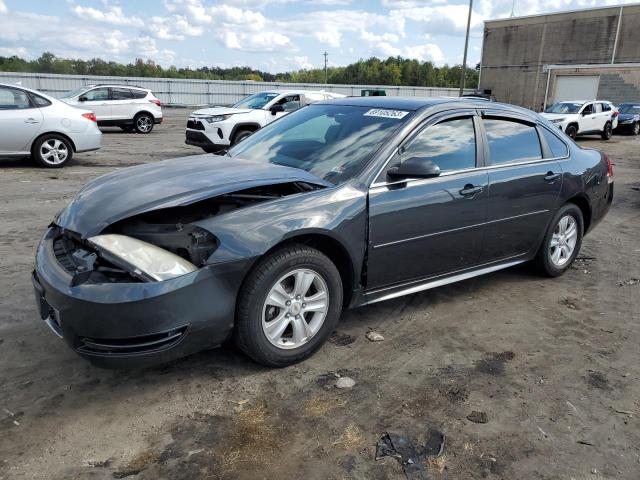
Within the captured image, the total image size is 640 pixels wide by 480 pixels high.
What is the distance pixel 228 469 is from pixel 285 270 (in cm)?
112

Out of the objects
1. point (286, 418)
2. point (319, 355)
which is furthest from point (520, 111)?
point (286, 418)

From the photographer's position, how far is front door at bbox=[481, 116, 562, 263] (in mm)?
4301

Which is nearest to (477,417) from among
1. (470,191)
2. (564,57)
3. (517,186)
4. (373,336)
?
(373,336)

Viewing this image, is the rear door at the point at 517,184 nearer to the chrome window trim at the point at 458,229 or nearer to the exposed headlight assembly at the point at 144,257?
the chrome window trim at the point at 458,229

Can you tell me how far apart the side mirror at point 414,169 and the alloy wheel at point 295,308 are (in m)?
0.89

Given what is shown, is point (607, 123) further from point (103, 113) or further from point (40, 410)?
point (40, 410)

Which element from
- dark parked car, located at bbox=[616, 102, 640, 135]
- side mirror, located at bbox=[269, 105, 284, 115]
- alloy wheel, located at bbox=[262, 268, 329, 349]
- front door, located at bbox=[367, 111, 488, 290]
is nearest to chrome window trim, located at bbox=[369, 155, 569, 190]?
front door, located at bbox=[367, 111, 488, 290]

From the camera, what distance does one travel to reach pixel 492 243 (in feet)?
14.3

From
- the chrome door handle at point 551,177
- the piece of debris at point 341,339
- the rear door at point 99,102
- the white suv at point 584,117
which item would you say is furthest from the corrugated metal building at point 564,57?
the piece of debris at point 341,339

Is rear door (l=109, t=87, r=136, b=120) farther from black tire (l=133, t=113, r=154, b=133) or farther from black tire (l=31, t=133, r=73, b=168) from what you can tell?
black tire (l=31, t=133, r=73, b=168)

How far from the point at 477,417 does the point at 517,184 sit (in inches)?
86.0

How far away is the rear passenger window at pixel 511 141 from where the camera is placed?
171 inches

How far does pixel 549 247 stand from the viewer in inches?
195

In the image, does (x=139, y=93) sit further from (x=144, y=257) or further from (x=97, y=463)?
(x=97, y=463)
